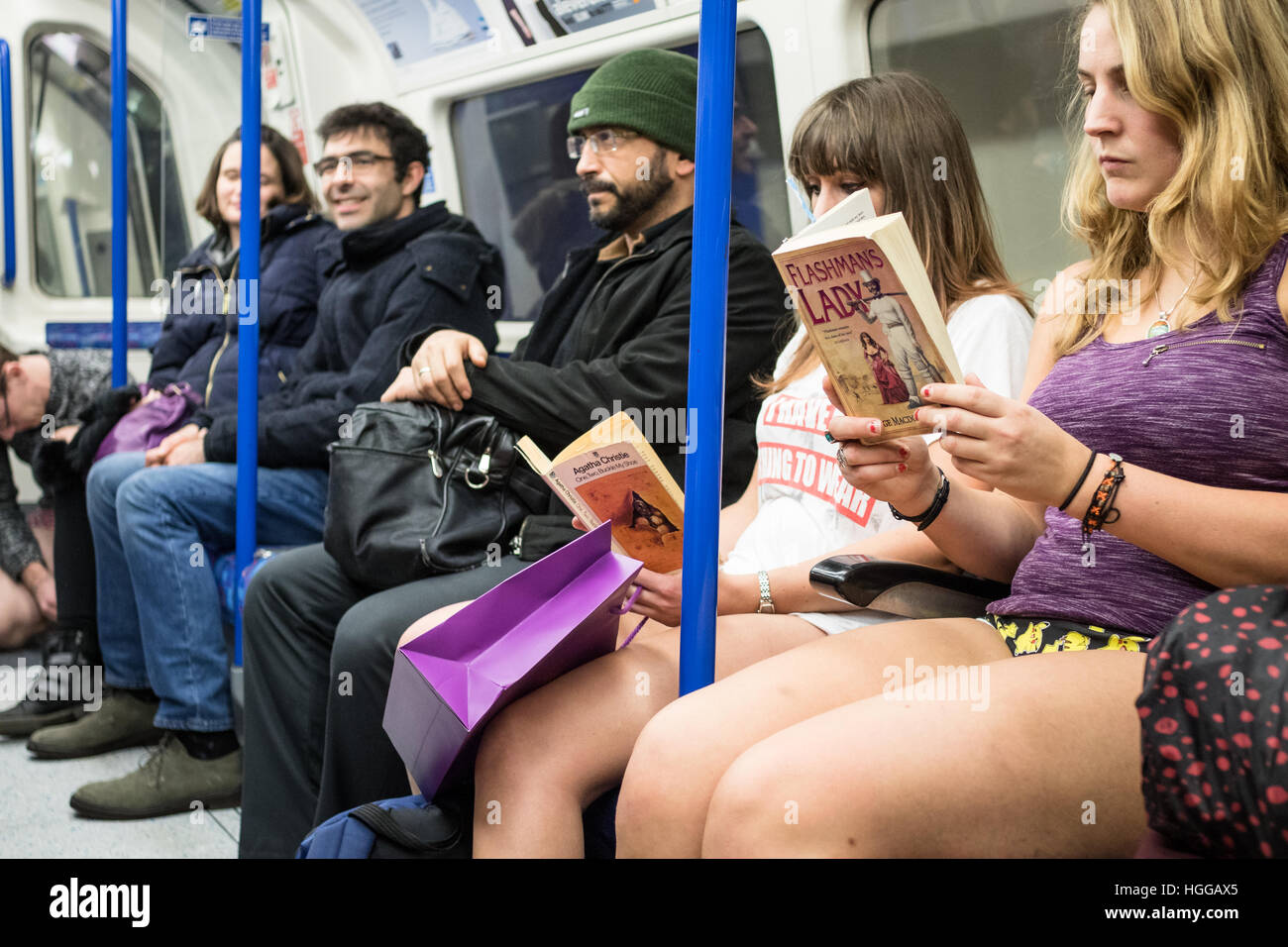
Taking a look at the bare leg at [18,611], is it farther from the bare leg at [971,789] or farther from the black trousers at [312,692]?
the bare leg at [971,789]

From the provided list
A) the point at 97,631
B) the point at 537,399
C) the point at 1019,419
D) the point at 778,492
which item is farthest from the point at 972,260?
the point at 97,631

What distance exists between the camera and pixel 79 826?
2.90 m

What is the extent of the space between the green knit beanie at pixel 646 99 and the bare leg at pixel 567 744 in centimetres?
142

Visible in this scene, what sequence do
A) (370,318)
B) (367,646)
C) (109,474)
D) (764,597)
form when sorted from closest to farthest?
(764,597) → (367,646) → (370,318) → (109,474)

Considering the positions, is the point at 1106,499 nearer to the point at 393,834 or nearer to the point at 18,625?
the point at 393,834

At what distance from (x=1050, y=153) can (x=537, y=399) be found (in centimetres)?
118

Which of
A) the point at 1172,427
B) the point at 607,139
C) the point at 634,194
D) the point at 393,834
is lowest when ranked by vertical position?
the point at 393,834

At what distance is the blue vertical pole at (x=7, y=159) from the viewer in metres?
5.32

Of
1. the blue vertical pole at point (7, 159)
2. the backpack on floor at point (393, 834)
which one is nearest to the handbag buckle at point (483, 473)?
the backpack on floor at point (393, 834)

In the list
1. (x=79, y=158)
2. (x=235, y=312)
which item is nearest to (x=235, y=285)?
(x=235, y=312)

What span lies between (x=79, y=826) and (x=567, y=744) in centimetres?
187

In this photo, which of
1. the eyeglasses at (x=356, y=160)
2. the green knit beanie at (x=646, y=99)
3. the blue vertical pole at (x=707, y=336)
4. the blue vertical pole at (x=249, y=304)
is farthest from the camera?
the eyeglasses at (x=356, y=160)

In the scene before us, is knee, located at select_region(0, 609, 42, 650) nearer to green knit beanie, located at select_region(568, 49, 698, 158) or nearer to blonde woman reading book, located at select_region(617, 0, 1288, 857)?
green knit beanie, located at select_region(568, 49, 698, 158)

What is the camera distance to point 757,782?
1272 mm
